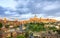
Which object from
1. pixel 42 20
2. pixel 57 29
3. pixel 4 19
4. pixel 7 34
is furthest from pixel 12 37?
pixel 57 29

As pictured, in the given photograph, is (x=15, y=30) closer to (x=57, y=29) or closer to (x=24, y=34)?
(x=24, y=34)

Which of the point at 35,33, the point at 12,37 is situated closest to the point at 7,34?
the point at 12,37

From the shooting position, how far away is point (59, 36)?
3250mm

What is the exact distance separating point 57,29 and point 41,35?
363 millimetres

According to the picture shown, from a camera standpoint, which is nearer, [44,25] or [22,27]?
[22,27]

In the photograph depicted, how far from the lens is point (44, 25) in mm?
3531

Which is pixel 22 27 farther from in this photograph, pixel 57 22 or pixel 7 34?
pixel 57 22

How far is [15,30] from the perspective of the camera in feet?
11.0

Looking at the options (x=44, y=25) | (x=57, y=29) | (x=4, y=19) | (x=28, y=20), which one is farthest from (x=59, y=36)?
(x=4, y=19)

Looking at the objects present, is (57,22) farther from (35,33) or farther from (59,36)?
(35,33)

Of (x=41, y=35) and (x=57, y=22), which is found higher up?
(x=57, y=22)

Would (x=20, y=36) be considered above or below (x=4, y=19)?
below

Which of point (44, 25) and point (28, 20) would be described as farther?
point (44, 25)

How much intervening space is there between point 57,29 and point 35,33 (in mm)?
467
